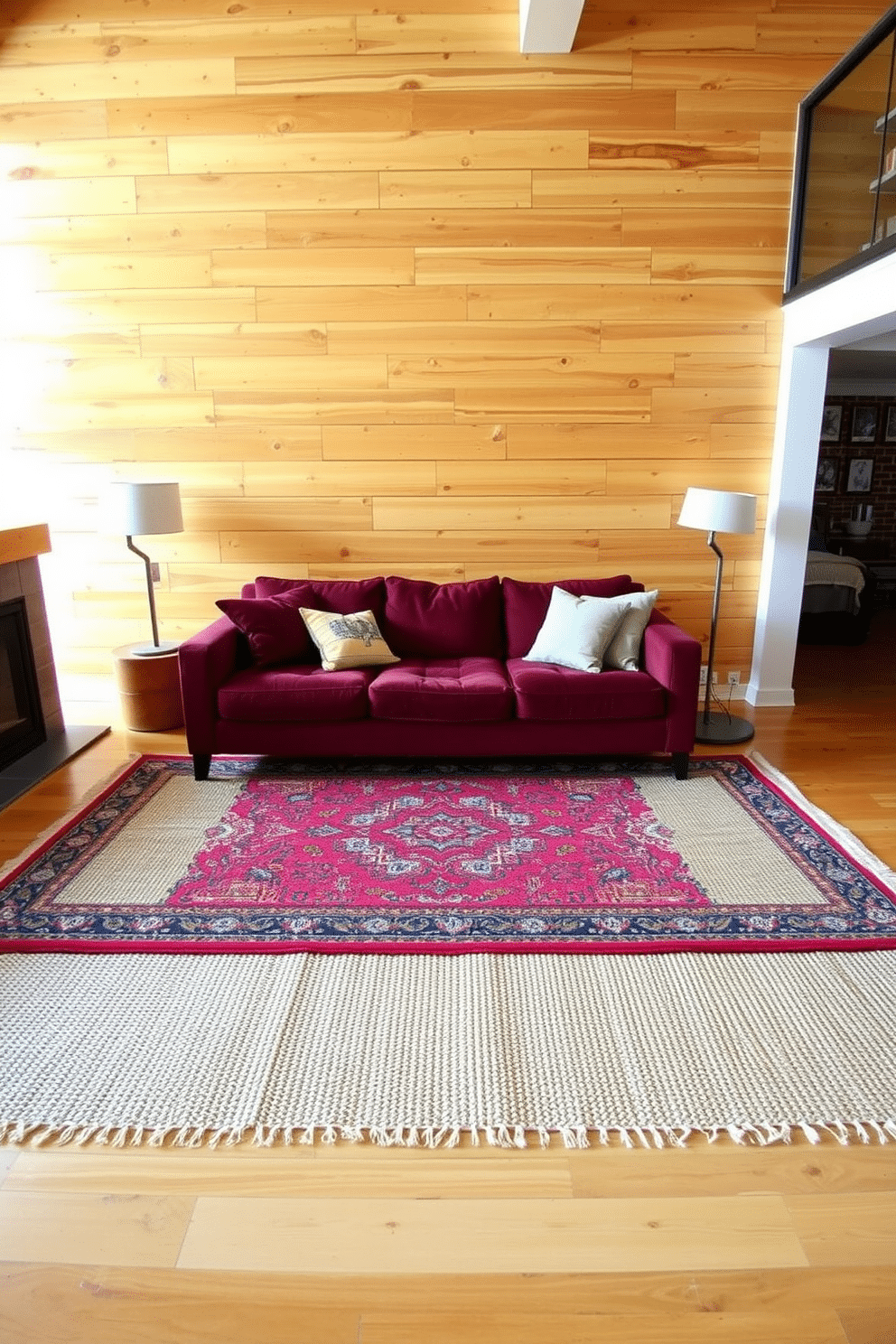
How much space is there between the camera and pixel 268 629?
408 cm

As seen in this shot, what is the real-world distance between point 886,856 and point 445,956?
1762 mm

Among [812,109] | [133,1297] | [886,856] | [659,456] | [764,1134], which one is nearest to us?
[133,1297]

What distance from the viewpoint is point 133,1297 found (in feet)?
5.16

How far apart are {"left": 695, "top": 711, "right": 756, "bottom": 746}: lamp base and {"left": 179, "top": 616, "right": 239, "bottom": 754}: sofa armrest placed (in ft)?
7.87

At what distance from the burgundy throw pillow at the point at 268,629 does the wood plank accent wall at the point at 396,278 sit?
718 mm

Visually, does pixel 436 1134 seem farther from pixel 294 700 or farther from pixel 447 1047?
pixel 294 700

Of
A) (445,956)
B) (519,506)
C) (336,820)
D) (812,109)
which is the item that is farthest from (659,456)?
(445,956)

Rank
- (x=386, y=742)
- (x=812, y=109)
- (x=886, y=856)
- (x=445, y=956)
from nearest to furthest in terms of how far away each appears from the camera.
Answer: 1. (x=445, y=956)
2. (x=886, y=856)
3. (x=386, y=742)
4. (x=812, y=109)

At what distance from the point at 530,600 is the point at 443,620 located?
1.51ft

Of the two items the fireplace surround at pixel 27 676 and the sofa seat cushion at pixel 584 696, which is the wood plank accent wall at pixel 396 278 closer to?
the fireplace surround at pixel 27 676

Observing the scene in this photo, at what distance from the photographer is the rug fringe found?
1.90m

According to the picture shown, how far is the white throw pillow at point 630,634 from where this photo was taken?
403cm

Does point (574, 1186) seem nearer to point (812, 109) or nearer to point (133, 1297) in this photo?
point (133, 1297)

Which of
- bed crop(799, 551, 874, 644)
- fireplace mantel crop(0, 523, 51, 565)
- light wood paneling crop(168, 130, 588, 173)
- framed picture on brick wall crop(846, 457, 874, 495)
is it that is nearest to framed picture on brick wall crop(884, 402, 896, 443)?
framed picture on brick wall crop(846, 457, 874, 495)
